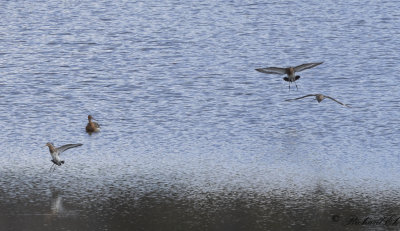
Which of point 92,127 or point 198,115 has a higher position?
point 92,127

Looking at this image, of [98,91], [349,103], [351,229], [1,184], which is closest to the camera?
[351,229]

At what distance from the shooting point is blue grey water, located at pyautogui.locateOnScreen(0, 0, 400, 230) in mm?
16344

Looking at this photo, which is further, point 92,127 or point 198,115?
point 198,115

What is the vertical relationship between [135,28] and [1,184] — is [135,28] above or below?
below

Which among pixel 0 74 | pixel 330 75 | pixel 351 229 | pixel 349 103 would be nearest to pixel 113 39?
pixel 0 74

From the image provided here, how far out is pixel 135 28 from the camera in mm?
34562

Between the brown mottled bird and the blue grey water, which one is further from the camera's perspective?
the brown mottled bird

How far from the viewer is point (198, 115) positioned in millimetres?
23047

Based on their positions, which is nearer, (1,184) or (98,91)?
(1,184)

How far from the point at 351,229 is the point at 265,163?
4186mm

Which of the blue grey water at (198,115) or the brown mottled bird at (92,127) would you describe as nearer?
the blue grey water at (198,115)

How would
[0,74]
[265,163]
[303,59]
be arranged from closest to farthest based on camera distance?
[265,163], [0,74], [303,59]

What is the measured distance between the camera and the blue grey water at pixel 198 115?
53.6 ft

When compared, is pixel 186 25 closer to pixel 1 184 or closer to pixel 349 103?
pixel 349 103
